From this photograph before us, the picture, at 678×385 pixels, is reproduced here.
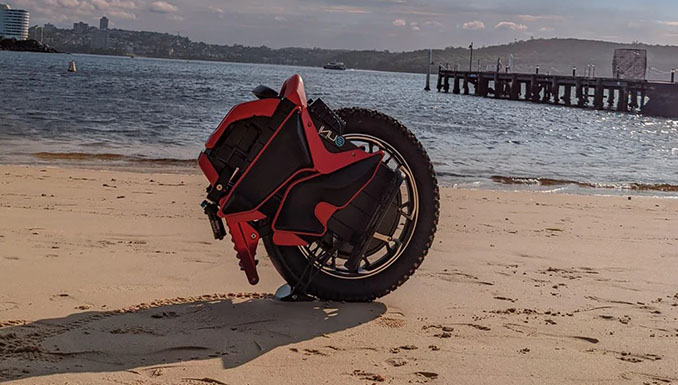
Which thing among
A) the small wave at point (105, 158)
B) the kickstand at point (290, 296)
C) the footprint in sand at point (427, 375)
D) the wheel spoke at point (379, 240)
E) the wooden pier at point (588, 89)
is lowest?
→ the small wave at point (105, 158)

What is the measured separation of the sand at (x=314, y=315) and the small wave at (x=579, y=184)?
22.8 feet

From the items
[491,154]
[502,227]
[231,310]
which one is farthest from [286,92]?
[491,154]

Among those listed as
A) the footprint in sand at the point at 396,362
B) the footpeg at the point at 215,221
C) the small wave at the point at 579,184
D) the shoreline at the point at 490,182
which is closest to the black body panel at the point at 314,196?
the footpeg at the point at 215,221

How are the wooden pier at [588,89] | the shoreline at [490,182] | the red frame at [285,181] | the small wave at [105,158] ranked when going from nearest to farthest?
the red frame at [285,181] → the shoreline at [490,182] → the small wave at [105,158] → the wooden pier at [588,89]

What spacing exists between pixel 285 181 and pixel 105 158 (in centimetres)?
1094

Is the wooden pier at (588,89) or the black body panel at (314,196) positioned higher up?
the wooden pier at (588,89)

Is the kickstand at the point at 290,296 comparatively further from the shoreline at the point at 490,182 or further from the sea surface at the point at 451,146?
the sea surface at the point at 451,146

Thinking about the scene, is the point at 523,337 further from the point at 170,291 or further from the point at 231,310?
the point at 170,291

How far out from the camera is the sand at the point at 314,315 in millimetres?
3379

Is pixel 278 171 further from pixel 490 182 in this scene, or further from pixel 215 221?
pixel 490 182

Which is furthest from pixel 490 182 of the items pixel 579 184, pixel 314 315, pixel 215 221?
pixel 215 221

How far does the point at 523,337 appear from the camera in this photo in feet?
12.8

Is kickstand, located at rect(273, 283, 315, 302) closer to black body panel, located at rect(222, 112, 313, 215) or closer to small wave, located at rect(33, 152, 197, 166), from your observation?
black body panel, located at rect(222, 112, 313, 215)

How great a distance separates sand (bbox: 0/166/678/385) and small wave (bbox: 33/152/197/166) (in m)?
7.19
